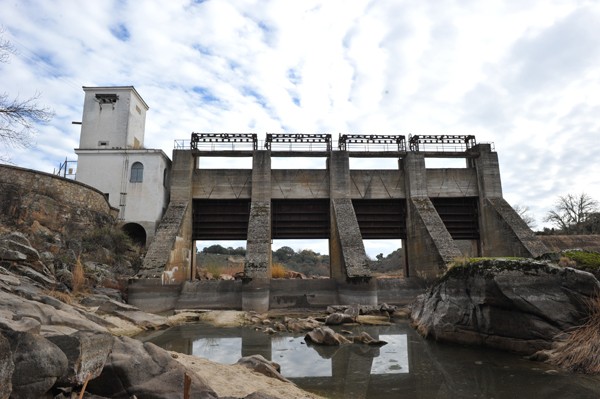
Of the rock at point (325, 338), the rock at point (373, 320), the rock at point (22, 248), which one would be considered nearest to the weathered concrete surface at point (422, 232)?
the rock at point (373, 320)

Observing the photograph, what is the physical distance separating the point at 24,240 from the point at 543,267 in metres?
16.3

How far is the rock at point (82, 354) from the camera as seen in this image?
3325 mm

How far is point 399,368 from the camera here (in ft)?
23.9

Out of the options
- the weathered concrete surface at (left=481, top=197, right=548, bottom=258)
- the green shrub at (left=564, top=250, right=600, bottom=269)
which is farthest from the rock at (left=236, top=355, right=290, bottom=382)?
the weathered concrete surface at (left=481, top=197, right=548, bottom=258)

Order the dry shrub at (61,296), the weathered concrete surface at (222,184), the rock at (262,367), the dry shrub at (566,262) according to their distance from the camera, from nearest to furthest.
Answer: the rock at (262,367), the dry shrub at (566,262), the dry shrub at (61,296), the weathered concrete surface at (222,184)

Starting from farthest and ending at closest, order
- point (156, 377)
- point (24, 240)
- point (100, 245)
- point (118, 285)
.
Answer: point (100, 245) → point (118, 285) → point (24, 240) → point (156, 377)

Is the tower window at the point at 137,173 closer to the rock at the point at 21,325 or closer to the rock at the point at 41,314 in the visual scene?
the rock at the point at 41,314

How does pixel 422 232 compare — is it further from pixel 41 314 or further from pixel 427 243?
pixel 41 314

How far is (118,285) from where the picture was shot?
15953 mm

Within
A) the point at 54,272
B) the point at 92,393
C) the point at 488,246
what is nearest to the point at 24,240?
the point at 54,272

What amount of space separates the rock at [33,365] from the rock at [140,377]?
730 millimetres

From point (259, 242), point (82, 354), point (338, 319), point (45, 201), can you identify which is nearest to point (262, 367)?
point (82, 354)

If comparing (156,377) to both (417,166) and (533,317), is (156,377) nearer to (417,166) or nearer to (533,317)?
(533,317)

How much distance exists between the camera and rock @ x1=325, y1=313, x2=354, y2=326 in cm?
1284
